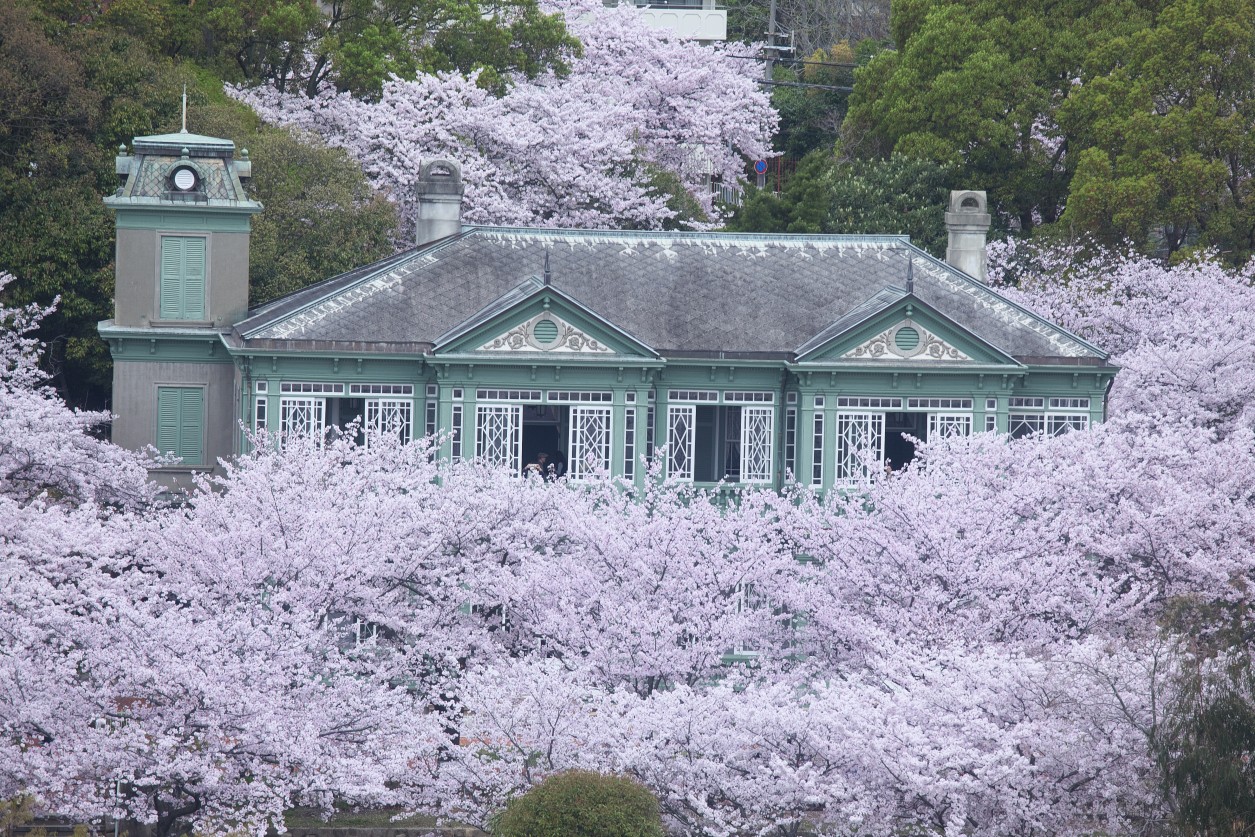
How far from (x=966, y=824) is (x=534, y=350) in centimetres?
1157

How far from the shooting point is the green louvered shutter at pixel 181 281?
3378 centimetres

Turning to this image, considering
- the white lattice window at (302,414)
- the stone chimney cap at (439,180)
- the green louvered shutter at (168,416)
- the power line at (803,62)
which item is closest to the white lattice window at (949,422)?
the stone chimney cap at (439,180)

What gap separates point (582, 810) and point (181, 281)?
49.0 ft

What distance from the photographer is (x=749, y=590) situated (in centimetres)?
2936

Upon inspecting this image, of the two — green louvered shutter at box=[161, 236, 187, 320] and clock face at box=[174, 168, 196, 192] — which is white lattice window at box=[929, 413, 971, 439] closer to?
green louvered shutter at box=[161, 236, 187, 320]

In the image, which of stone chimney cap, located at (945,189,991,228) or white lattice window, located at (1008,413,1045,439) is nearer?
white lattice window, located at (1008,413,1045,439)

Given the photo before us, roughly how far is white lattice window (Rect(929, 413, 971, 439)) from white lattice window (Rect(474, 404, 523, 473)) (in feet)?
22.7

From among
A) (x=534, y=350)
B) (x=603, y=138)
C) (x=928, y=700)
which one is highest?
(x=603, y=138)

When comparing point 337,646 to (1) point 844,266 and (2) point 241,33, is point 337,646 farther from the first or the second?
(2) point 241,33

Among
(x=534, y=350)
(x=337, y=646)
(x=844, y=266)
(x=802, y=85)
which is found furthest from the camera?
(x=802, y=85)

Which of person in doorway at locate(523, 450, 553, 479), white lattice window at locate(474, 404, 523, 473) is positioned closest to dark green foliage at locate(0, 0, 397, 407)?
person in doorway at locate(523, 450, 553, 479)

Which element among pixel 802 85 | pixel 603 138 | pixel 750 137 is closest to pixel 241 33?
pixel 603 138

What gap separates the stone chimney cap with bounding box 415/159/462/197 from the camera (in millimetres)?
35906

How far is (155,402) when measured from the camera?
33750 millimetres
